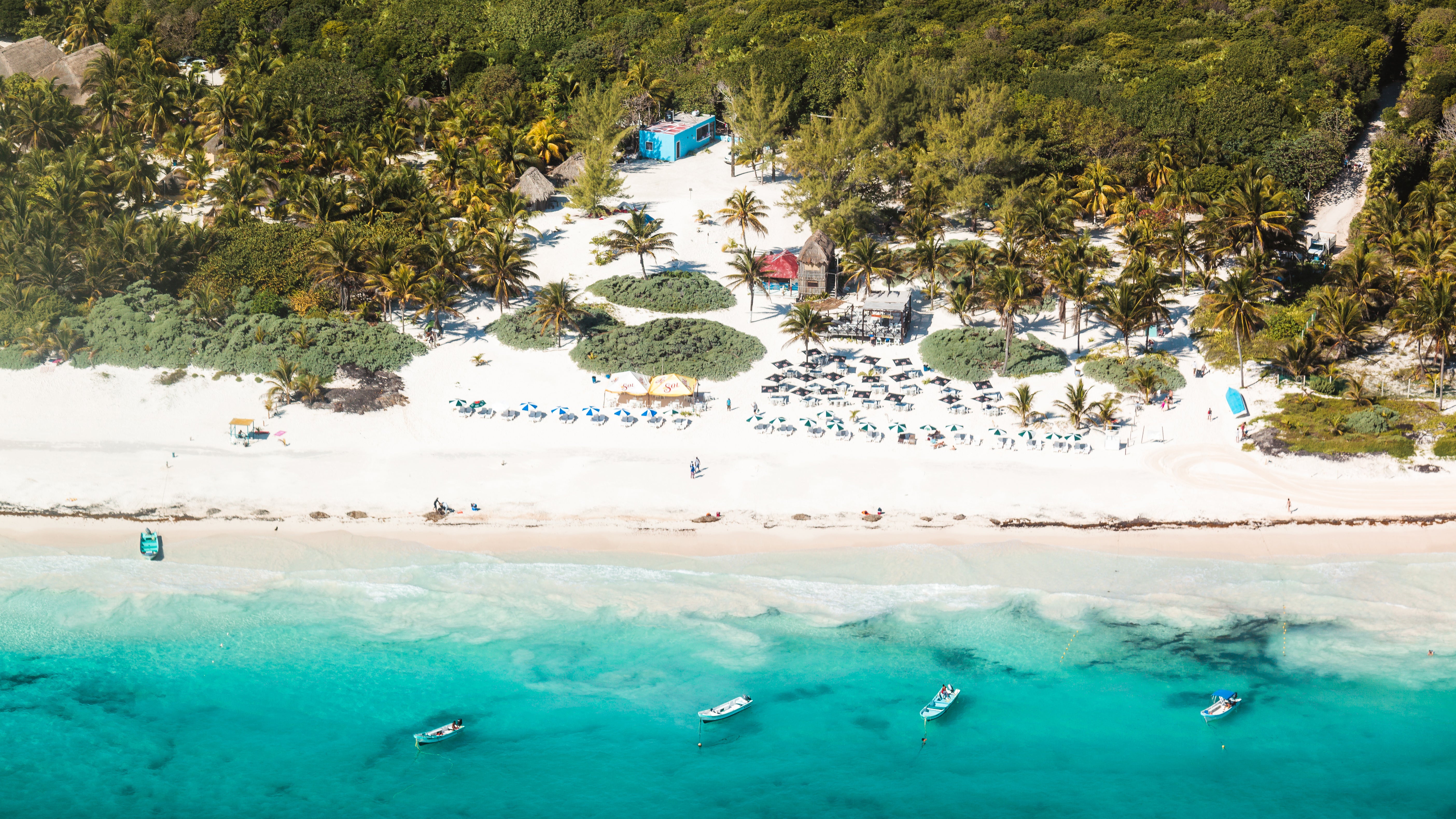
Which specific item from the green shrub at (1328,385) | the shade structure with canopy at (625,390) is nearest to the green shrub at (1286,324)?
the green shrub at (1328,385)

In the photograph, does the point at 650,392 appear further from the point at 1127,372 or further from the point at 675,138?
the point at 675,138

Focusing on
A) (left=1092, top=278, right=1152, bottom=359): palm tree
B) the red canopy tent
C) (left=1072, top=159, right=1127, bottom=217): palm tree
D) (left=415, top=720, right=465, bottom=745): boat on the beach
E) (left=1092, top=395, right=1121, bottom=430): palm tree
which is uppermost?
(left=1072, top=159, right=1127, bottom=217): palm tree

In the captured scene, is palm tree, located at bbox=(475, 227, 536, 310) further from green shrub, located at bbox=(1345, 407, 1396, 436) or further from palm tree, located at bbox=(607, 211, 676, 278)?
green shrub, located at bbox=(1345, 407, 1396, 436)

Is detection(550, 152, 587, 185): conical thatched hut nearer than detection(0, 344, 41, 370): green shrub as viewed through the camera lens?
No

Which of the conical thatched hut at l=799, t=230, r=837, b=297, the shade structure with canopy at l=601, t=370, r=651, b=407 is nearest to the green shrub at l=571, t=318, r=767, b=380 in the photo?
the shade structure with canopy at l=601, t=370, r=651, b=407

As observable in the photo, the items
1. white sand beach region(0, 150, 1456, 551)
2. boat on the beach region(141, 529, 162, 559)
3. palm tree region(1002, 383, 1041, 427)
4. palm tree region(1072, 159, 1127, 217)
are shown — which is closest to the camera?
boat on the beach region(141, 529, 162, 559)

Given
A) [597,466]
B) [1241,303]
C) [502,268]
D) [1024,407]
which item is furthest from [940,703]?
[502,268]

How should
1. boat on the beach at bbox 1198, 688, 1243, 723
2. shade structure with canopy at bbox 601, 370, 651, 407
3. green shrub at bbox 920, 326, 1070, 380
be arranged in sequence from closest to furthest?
1. boat on the beach at bbox 1198, 688, 1243, 723
2. shade structure with canopy at bbox 601, 370, 651, 407
3. green shrub at bbox 920, 326, 1070, 380

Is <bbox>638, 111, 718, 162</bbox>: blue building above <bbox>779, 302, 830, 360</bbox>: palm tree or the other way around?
above

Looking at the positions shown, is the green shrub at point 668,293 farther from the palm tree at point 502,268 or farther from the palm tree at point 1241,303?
the palm tree at point 1241,303

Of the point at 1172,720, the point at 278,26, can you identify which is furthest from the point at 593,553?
the point at 278,26
